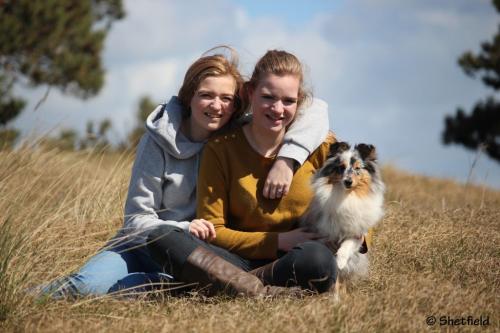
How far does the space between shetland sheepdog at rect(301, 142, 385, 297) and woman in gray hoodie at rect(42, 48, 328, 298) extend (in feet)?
0.73

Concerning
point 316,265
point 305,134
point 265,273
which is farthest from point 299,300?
point 305,134

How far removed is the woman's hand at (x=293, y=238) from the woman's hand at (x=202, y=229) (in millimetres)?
422

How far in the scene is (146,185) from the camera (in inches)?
179

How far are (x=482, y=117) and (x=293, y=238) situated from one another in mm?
13789

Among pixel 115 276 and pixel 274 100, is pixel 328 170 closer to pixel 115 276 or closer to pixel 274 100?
pixel 274 100

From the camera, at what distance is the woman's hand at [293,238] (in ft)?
13.9

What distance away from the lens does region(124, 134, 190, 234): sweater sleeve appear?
4502 millimetres

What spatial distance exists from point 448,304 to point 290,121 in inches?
57.7

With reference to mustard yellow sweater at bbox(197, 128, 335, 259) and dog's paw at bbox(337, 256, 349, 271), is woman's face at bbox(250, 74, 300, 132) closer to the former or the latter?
mustard yellow sweater at bbox(197, 128, 335, 259)

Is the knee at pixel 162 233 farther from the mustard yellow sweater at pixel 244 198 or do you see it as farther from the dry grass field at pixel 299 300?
the dry grass field at pixel 299 300

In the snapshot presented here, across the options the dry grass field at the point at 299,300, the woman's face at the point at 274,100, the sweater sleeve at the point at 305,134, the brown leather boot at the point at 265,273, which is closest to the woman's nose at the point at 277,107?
the woman's face at the point at 274,100

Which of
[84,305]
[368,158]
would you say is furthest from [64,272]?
[368,158]

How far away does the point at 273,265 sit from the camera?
419 cm

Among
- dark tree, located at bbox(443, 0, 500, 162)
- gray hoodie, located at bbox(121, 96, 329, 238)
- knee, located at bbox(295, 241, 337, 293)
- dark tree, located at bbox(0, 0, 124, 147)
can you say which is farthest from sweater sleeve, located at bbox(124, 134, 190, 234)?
dark tree, located at bbox(443, 0, 500, 162)
